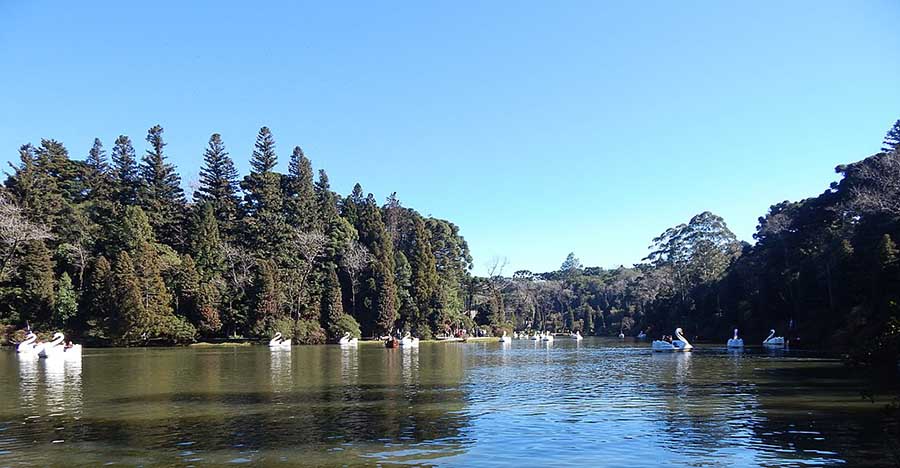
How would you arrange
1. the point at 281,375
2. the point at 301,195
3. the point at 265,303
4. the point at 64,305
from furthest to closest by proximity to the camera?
the point at 301,195
the point at 265,303
the point at 64,305
the point at 281,375

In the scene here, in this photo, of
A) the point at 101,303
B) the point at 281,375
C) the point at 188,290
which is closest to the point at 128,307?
the point at 101,303

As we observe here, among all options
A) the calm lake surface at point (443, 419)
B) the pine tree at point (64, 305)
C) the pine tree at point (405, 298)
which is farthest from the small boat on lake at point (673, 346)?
the pine tree at point (64, 305)

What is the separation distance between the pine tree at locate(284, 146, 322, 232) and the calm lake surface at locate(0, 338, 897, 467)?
5835 cm

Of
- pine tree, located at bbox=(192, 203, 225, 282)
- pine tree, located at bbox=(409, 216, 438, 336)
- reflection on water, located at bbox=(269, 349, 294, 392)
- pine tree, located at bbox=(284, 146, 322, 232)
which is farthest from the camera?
pine tree, located at bbox=(409, 216, 438, 336)

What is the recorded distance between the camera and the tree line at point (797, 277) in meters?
45.0

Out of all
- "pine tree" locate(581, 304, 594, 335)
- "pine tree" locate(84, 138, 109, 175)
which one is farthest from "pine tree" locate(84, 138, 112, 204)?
"pine tree" locate(581, 304, 594, 335)

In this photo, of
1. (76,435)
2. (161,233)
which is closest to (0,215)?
(161,233)

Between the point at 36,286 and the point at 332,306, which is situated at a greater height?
the point at 36,286

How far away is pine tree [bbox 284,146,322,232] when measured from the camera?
8994cm

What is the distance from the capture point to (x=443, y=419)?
1827cm

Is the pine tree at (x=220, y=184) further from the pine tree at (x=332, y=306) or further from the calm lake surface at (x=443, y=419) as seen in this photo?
the calm lake surface at (x=443, y=419)

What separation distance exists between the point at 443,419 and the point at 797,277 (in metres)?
57.6

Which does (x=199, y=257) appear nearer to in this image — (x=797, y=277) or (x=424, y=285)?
(x=424, y=285)

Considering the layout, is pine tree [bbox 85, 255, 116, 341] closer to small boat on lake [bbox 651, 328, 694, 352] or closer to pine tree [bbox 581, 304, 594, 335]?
small boat on lake [bbox 651, 328, 694, 352]
